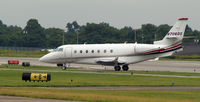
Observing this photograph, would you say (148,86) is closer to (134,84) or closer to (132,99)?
(134,84)

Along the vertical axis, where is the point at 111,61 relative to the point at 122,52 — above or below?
below

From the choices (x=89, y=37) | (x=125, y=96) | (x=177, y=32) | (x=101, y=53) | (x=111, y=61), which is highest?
(x=89, y=37)

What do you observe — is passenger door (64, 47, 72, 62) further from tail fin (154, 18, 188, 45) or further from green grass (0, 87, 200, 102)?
green grass (0, 87, 200, 102)

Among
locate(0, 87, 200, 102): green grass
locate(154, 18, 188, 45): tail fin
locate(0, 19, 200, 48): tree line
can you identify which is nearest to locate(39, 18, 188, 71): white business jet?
locate(154, 18, 188, 45): tail fin

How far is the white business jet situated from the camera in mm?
61594

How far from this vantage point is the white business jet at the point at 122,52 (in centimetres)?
6159

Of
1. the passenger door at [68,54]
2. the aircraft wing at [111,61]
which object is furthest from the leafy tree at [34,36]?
the aircraft wing at [111,61]

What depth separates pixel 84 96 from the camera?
3100 centimetres

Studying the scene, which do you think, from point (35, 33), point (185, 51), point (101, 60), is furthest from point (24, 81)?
point (35, 33)

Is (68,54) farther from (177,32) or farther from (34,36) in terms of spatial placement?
(34,36)

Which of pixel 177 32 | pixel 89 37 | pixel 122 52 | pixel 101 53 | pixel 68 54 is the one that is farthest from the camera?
pixel 89 37

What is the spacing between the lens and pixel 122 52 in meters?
64.1

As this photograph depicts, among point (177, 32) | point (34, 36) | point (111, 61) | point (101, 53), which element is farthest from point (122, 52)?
point (34, 36)

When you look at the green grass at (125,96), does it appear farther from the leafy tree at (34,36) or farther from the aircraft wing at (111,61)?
the leafy tree at (34,36)
